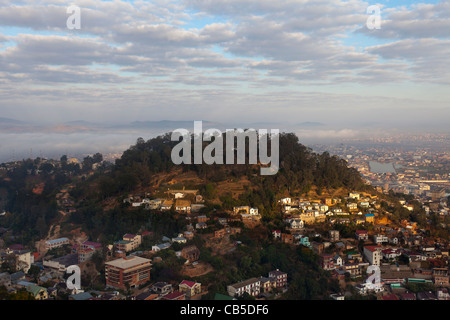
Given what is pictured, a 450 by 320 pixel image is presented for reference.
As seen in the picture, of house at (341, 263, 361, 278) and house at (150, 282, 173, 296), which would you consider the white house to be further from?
house at (150, 282, 173, 296)

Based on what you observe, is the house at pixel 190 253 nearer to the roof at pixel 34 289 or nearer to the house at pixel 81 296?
the house at pixel 81 296

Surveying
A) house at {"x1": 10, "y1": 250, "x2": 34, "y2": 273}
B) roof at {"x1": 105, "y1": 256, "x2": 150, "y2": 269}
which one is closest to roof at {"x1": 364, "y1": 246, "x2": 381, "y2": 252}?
roof at {"x1": 105, "y1": 256, "x2": 150, "y2": 269}

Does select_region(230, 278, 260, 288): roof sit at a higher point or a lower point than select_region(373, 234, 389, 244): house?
lower

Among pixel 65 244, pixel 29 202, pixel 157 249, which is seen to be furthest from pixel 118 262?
pixel 29 202

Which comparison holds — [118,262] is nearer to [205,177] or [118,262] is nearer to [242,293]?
[242,293]

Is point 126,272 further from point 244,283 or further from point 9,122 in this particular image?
point 9,122

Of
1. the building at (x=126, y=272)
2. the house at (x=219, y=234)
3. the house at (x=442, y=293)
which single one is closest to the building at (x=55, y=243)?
the building at (x=126, y=272)
